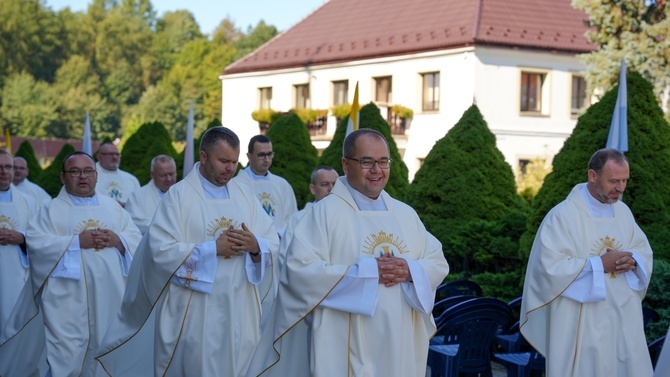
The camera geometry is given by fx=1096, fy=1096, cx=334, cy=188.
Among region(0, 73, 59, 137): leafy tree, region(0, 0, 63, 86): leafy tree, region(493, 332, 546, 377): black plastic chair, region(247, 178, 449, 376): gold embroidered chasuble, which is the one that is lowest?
region(493, 332, 546, 377): black plastic chair

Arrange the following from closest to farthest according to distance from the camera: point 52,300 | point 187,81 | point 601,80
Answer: point 52,300, point 601,80, point 187,81

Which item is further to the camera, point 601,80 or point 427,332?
point 601,80

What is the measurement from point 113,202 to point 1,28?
254ft

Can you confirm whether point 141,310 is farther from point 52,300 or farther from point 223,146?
point 52,300

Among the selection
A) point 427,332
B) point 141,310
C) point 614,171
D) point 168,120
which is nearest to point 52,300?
point 141,310

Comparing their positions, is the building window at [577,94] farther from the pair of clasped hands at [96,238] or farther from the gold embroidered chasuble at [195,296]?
the gold embroidered chasuble at [195,296]

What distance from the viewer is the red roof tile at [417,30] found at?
108ft

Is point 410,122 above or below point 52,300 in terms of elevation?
above

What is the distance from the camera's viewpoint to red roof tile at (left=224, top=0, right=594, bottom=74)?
108 feet

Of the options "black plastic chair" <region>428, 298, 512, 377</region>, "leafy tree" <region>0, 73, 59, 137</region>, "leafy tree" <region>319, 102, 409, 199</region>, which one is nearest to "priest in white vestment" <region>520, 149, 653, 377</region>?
"black plastic chair" <region>428, 298, 512, 377</region>

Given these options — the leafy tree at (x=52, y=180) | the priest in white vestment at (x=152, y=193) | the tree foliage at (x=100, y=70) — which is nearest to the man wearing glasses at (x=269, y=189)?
the priest in white vestment at (x=152, y=193)

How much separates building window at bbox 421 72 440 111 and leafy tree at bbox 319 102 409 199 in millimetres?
18038

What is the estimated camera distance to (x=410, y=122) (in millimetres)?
34250

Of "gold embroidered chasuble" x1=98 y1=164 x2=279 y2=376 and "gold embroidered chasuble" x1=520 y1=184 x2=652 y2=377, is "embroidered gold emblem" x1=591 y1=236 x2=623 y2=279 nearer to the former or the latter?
"gold embroidered chasuble" x1=520 y1=184 x2=652 y2=377
